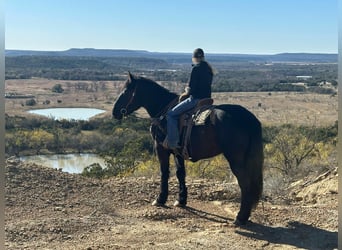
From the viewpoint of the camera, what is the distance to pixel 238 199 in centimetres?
902

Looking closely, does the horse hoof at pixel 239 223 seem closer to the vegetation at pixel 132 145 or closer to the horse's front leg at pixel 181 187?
the horse's front leg at pixel 181 187

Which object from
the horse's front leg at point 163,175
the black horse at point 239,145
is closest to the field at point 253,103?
the horse's front leg at point 163,175

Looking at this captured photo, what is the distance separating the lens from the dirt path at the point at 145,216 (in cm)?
657

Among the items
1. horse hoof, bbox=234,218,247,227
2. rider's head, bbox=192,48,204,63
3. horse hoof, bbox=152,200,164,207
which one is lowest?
horse hoof, bbox=152,200,164,207

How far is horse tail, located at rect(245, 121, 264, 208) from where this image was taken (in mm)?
7148

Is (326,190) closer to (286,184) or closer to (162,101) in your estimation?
(286,184)

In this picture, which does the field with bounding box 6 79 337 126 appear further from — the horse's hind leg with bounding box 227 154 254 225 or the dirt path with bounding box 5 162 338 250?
the horse's hind leg with bounding box 227 154 254 225

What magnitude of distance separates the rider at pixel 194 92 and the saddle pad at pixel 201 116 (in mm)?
190

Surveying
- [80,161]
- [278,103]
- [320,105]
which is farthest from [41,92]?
[80,161]

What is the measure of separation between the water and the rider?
22.4 m

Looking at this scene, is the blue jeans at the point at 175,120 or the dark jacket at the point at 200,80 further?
the blue jeans at the point at 175,120

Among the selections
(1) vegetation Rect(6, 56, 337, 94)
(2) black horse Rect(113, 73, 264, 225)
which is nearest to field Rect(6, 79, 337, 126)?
(1) vegetation Rect(6, 56, 337, 94)

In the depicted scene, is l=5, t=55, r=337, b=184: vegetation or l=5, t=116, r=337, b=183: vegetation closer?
l=5, t=55, r=337, b=184: vegetation

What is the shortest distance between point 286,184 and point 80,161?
24.0 meters
